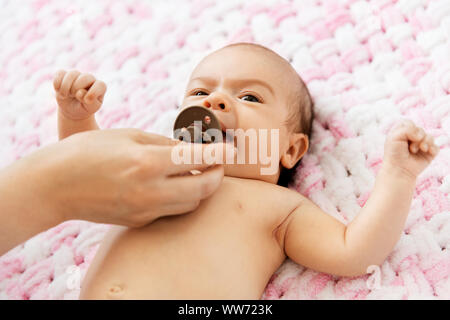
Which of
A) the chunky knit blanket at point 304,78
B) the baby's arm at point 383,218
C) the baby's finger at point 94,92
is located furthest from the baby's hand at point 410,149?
the baby's finger at point 94,92

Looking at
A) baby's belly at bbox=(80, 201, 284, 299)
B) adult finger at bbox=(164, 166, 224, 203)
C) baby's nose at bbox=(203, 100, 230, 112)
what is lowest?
baby's belly at bbox=(80, 201, 284, 299)

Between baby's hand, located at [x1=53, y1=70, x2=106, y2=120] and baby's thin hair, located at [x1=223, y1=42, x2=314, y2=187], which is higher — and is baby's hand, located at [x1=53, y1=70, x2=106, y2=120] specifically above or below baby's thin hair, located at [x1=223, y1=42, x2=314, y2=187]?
above

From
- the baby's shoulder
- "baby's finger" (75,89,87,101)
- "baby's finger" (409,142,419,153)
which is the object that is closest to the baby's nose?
the baby's shoulder

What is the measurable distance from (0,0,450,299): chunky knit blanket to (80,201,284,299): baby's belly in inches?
4.5

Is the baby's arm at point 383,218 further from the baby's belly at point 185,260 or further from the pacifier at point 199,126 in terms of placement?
the pacifier at point 199,126

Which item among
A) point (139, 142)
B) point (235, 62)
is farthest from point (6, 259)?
point (235, 62)

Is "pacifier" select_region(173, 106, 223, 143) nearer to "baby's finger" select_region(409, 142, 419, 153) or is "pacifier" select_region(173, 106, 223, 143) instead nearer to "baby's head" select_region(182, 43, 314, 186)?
"baby's head" select_region(182, 43, 314, 186)

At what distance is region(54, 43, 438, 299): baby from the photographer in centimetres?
91

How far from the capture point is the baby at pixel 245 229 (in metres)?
0.91

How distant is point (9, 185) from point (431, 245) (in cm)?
79

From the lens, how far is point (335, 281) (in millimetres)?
1014

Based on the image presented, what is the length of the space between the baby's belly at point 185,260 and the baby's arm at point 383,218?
128mm

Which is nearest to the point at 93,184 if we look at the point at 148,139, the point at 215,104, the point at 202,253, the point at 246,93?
the point at 148,139

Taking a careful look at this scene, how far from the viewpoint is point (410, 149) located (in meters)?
0.94
